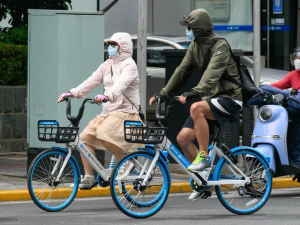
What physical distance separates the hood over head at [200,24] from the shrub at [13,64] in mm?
6501

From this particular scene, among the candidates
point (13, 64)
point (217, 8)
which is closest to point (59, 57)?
point (13, 64)

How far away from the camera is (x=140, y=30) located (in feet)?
38.5

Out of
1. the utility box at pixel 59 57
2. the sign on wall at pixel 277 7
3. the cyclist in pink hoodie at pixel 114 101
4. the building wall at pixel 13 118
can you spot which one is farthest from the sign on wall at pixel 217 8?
the cyclist in pink hoodie at pixel 114 101

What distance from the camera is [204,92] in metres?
8.57

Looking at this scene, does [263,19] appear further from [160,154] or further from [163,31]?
[160,154]

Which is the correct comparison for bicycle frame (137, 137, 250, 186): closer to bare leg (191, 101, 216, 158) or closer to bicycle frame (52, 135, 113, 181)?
bare leg (191, 101, 216, 158)

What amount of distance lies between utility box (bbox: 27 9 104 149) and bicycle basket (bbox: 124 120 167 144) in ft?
9.70

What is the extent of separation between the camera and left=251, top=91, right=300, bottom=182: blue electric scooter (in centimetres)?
1007

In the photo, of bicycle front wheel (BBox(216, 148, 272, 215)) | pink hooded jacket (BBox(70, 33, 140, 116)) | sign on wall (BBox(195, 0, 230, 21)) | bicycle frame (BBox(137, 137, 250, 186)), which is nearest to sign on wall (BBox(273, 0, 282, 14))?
sign on wall (BBox(195, 0, 230, 21))

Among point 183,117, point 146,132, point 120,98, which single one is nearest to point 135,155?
point 146,132

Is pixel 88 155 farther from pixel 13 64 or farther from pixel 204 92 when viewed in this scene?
pixel 13 64

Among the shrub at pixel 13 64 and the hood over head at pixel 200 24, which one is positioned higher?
the hood over head at pixel 200 24

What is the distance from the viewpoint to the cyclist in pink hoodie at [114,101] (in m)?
9.14

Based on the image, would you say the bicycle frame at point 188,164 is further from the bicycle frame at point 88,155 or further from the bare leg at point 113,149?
the bare leg at point 113,149
